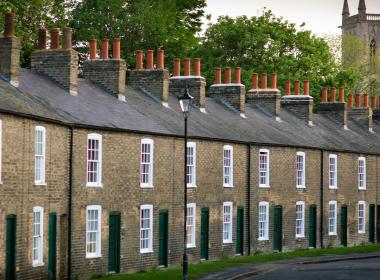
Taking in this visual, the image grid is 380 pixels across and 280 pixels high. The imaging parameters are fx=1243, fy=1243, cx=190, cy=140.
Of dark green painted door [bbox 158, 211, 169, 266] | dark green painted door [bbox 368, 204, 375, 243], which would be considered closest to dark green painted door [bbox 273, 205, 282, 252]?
dark green painted door [bbox 158, 211, 169, 266]

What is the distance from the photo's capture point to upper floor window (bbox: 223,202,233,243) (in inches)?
2151

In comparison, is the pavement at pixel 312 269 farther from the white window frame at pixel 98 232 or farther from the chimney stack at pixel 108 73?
the chimney stack at pixel 108 73

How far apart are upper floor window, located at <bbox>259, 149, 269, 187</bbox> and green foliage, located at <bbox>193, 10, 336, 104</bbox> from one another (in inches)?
1010

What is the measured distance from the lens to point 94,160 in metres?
43.8

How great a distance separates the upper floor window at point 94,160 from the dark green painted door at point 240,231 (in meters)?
13.1

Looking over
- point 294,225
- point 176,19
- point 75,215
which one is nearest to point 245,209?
point 294,225

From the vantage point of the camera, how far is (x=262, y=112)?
2586 inches

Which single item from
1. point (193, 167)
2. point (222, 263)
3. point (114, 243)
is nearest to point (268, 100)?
point (193, 167)

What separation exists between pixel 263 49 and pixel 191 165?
36.6 m

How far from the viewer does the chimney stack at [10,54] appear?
40781 millimetres

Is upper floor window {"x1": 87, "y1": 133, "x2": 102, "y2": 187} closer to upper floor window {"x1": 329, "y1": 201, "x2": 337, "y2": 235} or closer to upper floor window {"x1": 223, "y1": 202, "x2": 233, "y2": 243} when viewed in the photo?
upper floor window {"x1": 223, "y1": 202, "x2": 233, "y2": 243}

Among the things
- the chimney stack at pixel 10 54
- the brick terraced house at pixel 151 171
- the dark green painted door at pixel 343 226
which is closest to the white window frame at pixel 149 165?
the brick terraced house at pixel 151 171

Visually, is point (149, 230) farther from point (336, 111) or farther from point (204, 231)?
point (336, 111)

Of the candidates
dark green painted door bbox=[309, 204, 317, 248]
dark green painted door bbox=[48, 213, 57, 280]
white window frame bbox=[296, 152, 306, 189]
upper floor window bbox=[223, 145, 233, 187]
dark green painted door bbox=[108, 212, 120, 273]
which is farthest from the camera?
dark green painted door bbox=[309, 204, 317, 248]
